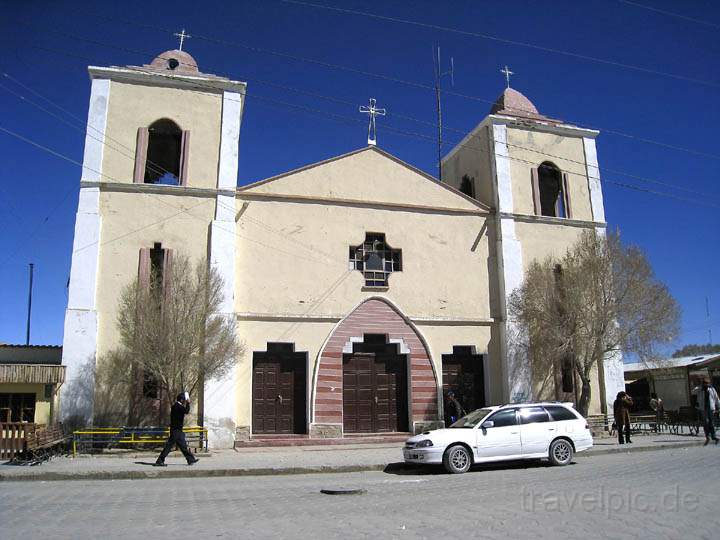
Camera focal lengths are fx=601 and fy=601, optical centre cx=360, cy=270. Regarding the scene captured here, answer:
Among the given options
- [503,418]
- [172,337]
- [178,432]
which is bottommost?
[178,432]

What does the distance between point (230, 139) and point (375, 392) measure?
9767 mm

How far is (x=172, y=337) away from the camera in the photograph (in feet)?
53.9

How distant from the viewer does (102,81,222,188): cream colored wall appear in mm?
19266

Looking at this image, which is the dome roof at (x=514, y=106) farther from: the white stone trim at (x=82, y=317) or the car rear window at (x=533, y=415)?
the white stone trim at (x=82, y=317)

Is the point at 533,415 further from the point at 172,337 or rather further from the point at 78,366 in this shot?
the point at 78,366

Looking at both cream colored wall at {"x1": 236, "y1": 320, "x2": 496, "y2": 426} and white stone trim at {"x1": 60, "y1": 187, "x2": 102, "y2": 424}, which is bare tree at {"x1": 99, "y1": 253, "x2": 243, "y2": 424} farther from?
cream colored wall at {"x1": 236, "y1": 320, "x2": 496, "y2": 426}

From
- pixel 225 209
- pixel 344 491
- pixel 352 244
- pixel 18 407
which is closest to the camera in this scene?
pixel 344 491

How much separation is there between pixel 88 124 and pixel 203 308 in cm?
735

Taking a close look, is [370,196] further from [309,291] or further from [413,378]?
[413,378]

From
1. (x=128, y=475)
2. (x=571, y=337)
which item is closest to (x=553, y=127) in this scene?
(x=571, y=337)

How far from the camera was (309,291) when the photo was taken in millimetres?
19656

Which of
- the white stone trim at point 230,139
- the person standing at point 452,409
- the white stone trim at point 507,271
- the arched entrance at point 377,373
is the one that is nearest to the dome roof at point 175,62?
the white stone trim at point 230,139

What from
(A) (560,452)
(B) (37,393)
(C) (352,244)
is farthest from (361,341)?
(B) (37,393)

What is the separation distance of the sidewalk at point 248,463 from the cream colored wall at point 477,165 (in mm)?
10193
